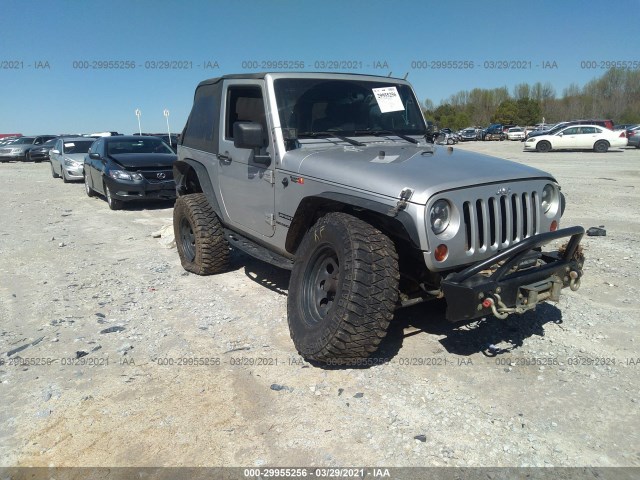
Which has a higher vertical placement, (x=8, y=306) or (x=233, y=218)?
(x=233, y=218)

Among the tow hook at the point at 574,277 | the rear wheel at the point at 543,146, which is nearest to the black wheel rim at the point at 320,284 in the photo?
the tow hook at the point at 574,277

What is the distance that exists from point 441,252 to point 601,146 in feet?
88.5

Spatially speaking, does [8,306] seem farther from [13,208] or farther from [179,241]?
[13,208]

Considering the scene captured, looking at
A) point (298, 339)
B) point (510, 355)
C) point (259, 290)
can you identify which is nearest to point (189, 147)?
point (259, 290)

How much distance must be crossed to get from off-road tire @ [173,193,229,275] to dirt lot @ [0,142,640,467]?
0.60 ft

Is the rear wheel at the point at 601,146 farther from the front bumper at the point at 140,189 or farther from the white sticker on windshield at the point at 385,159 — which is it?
the white sticker on windshield at the point at 385,159

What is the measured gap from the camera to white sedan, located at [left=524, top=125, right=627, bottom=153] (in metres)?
25.2

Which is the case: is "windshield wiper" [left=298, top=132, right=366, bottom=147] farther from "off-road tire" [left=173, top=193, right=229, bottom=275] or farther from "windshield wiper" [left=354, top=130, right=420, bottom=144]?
"off-road tire" [left=173, top=193, right=229, bottom=275]

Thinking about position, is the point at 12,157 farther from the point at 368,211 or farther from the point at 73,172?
the point at 368,211

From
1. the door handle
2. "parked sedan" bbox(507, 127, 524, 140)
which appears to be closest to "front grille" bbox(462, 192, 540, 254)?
the door handle

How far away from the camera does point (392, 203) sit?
304 centimetres

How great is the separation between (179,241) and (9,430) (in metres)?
3.33

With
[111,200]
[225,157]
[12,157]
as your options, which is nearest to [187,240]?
[225,157]

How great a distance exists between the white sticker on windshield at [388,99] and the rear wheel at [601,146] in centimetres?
2524
